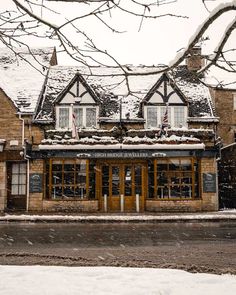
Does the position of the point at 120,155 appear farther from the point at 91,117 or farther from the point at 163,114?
the point at 163,114

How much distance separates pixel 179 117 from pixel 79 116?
5729 mm

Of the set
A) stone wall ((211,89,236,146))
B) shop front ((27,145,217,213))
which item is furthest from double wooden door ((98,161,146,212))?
stone wall ((211,89,236,146))

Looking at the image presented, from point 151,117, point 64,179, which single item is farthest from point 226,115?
point 64,179

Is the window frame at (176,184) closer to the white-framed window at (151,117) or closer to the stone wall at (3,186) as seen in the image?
the white-framed window at (151,117)

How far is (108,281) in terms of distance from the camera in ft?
19.7

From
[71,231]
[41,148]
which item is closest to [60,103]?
[41,148]

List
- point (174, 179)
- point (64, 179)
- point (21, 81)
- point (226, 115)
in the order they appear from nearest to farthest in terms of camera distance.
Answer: point (174, 179)
point (64, 179)
point (21, 81)
point (226, 115)

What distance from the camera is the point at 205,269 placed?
23.0 feet

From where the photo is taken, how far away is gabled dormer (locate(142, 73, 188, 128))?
960 inches

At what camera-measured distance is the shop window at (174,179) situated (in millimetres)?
22578

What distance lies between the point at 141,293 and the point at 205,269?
1.95 metres

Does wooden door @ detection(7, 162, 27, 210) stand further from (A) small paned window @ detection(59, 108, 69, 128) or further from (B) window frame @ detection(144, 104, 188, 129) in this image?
(B) window frame @ detection(144, 104, 188, 129)

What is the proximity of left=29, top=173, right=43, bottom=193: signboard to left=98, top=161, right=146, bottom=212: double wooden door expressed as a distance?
318cm

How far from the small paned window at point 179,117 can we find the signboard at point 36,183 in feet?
26.8
